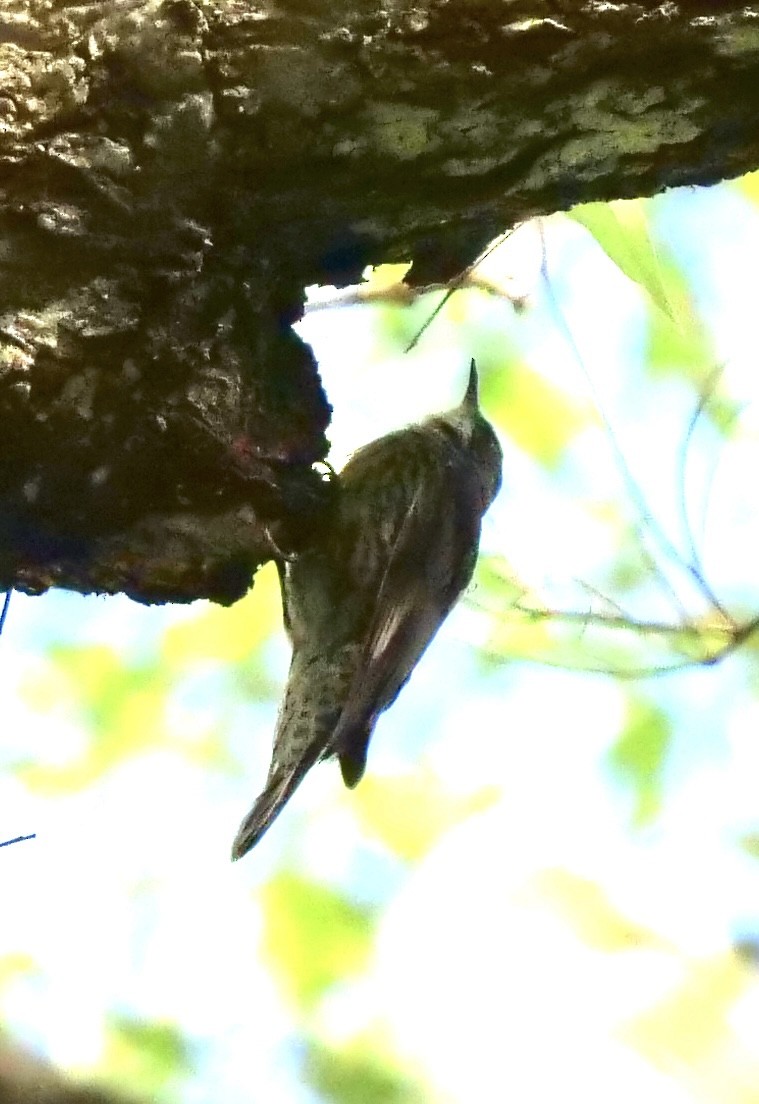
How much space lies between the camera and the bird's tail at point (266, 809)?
1272 mm

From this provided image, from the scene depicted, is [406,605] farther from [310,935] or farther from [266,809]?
[310,935]

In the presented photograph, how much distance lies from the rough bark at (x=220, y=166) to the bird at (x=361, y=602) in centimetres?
37

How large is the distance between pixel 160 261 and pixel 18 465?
Result: 213mm

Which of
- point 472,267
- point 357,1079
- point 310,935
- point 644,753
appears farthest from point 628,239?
point 357,1079

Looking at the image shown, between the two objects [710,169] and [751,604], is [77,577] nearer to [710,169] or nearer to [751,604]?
[710,169]

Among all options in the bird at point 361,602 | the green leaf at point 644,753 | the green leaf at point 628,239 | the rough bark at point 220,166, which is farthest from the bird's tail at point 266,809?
the green leaf at point 644,753

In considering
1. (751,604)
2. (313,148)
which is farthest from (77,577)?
(751,604)

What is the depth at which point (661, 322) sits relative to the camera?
6.10ft

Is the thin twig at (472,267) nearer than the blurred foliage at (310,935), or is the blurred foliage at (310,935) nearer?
the thin twig at (472,267)

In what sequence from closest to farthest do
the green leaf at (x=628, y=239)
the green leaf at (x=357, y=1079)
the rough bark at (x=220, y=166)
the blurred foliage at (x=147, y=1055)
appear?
the rough bark at (x=220, y=166) < the green leaf at (x=628, y=239) < the blurred foliage at (x=147, y=1055) < the green leaf at (x=357, y=1079)

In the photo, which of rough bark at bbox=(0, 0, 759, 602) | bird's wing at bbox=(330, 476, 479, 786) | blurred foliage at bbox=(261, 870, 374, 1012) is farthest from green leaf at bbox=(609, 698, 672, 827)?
rough bark at bbox=(0, 0, 759, 602)

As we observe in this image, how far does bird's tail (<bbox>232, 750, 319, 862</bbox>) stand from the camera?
4.17 ft

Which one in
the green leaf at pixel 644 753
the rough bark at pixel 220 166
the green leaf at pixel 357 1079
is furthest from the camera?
the green leaf at pixel 644 753

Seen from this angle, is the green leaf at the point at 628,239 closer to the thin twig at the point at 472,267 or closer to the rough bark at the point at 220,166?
the thin twig at the point at 472,267
